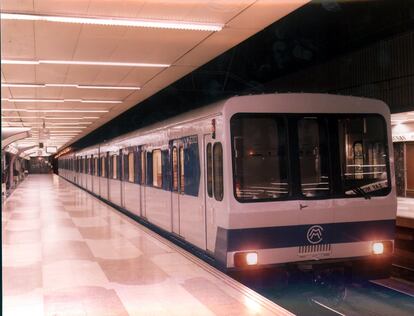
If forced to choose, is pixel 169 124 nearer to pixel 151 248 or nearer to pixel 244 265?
pixel 151 248

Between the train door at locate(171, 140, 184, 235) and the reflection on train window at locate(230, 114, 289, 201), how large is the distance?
7.79ft

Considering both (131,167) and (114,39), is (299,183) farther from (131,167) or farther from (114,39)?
(131,167)

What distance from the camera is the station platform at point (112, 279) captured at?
5.25 metres

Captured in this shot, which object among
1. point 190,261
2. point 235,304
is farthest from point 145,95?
point 235,304

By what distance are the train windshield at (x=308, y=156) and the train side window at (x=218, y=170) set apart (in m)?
0.30

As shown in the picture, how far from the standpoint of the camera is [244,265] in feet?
19.0

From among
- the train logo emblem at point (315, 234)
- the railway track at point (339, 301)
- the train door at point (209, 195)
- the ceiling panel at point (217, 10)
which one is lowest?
the railway track at point (339, 301)

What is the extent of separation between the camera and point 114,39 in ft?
25.4

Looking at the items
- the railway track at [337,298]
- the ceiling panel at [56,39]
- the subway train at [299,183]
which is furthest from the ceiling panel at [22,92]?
the railway track at [337,298]

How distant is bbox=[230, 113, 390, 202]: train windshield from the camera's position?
5.85 m

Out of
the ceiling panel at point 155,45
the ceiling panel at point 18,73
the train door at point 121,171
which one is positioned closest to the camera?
the ceiling panel at point 155,45

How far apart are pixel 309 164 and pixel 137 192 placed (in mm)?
7307

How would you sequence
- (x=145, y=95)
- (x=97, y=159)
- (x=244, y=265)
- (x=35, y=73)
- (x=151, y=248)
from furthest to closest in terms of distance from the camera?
(x=97, y=159) < (x=145, y=95) < (x=35, y=73) < (x=151, y=248) < (x=244, y=265)

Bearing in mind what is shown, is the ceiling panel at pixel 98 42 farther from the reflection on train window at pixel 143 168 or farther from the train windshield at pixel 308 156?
the reflection on train window at pixel 143 168
